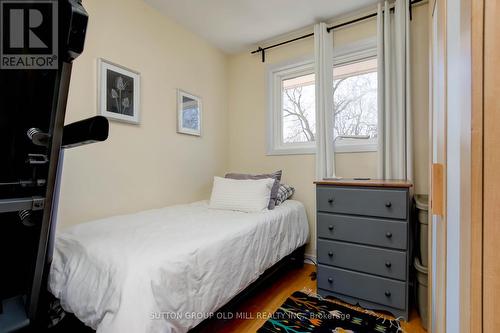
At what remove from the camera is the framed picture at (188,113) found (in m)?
2.59

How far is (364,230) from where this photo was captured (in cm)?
183

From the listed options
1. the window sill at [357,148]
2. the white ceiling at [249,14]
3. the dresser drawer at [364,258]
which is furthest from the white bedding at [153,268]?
the white ceiling at [249,14]

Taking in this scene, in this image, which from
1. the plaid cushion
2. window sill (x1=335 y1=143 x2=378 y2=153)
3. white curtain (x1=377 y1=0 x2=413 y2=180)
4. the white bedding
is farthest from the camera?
the plaid cushion

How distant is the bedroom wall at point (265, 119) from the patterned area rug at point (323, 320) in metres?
0.86

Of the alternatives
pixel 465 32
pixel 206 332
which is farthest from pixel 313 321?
pixel 465 32

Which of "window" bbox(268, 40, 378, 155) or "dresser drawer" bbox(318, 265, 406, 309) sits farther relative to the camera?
"window" bbox(268, 40, 378, 155)

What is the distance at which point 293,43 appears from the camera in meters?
2.80

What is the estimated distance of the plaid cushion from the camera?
2459 millimetres

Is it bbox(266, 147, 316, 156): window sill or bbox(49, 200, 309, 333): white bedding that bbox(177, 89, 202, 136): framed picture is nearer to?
bbox(266, 147, 316, 156): window sill

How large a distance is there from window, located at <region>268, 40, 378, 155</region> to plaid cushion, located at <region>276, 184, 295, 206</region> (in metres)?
0.42

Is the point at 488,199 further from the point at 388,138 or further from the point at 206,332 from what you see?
the point at 388,138

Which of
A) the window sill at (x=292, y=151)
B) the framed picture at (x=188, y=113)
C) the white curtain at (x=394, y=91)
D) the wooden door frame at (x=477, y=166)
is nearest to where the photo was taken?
the wooden door frame at (x=477, y=166)

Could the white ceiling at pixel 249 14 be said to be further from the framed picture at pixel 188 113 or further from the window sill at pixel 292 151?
the window sill at pixel 292 151

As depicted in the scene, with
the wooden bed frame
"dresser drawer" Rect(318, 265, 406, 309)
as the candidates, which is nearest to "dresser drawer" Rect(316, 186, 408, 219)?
"dresser drawer" Rect(318, 265, 406, 309)
